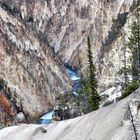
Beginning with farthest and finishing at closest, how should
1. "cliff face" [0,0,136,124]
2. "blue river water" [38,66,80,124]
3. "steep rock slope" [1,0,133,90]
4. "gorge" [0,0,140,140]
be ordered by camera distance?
"steep rock slope" [1,0,133,90] < "cliff face" [0,0,136,124] < "blue river water" [38,66,80,124] < "gorge" [0,0,140,140]

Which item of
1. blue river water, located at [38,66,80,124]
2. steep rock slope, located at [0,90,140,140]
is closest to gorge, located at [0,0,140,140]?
steep rock slope, located at [0,90,140,140]

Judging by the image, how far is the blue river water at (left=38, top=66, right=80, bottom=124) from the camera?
391ft

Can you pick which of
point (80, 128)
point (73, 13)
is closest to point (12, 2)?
point (73, 13)

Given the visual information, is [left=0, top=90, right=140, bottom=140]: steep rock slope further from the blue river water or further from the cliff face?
the cliff face

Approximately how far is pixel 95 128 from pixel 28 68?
91.7 m

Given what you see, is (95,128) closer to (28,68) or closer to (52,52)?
(28,68)

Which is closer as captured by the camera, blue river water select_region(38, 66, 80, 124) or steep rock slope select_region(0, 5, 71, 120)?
blue river water select_region(38, 66, 80, 124)

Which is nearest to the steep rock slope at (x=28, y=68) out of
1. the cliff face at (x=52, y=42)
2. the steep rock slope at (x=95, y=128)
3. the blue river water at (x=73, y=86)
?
the cliff face at (x=52, y=42)

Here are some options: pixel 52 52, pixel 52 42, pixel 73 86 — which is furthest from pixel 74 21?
pixel 73 86

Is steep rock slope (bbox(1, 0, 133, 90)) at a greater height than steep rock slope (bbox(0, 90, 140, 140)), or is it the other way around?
steep rock slope (bbox(0, 90, 140, 140))

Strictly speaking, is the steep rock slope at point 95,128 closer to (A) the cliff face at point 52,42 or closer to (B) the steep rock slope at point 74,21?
(A) the cliff face at point 52,42

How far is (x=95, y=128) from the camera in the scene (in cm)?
4622

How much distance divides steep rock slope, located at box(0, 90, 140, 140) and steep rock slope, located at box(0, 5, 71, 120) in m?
64.4

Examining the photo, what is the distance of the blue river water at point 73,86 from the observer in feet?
391
